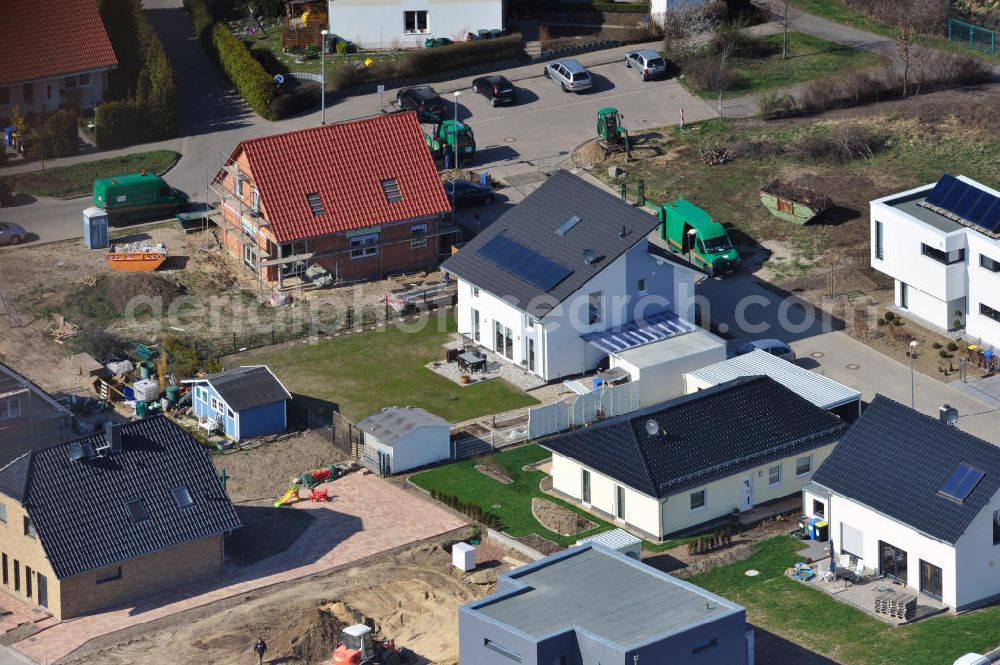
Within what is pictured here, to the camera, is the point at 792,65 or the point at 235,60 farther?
the point at 792,65

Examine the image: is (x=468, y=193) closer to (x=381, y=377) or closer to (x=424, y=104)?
(x=424, y=104)

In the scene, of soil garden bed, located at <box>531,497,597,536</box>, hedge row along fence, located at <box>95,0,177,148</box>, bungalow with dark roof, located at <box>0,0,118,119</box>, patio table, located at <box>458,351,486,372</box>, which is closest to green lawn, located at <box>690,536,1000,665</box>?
soil garden bed, located at <box>531,497,597,536</box>

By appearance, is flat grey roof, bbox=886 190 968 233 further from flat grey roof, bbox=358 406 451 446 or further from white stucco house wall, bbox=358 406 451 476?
white stucco house wall, bbox=358 406 451 476

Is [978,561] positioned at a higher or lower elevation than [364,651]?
higher

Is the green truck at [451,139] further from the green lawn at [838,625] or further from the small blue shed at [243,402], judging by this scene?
the green lawn at [838,625]

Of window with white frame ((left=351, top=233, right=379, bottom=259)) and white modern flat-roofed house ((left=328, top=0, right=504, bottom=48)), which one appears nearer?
window with white frame ((left=351, top=233, right=379, bottom=259))

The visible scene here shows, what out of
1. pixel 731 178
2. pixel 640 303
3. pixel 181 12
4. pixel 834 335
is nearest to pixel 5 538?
pixel 640 303

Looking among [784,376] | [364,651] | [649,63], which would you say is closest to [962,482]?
[784,376]
